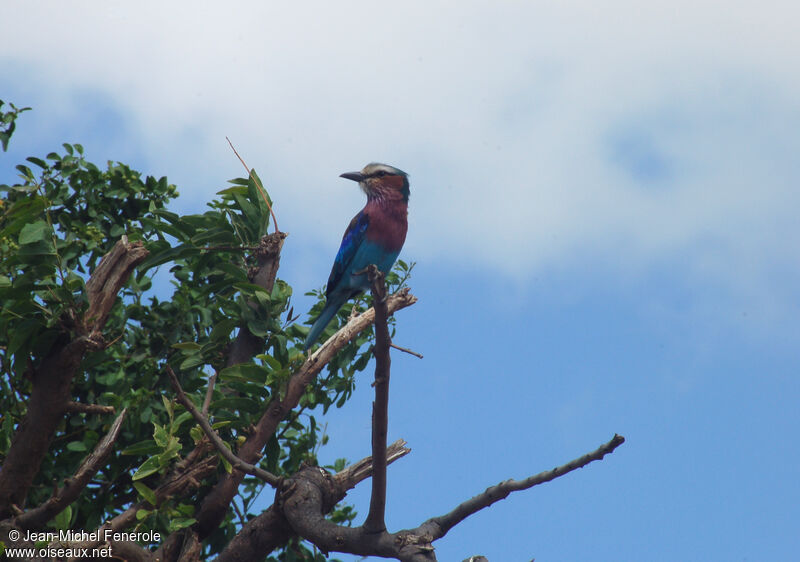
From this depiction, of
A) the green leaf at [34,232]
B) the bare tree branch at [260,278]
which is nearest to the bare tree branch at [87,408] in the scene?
the bare tree branch at [260,278]

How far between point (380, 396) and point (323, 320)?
7.76 ft

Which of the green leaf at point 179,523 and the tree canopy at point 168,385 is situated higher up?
the tree canopy at point 168,385

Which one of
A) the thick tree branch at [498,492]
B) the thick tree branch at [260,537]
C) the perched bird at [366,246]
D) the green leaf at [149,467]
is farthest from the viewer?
the perched bird at [366,246]

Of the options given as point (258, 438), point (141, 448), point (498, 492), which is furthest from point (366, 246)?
point (498, 492)

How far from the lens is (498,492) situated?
457 cm

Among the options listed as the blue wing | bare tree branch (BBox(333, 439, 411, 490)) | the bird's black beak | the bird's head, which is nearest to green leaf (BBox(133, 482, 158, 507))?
bare tree branch (BBox(333, 439, 411, 490))

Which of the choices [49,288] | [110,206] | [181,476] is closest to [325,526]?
[181,476]

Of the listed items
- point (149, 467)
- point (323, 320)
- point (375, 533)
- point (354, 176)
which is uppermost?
point (354, 176)

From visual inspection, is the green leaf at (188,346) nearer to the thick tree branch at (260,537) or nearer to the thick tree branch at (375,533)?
the thick tree branch at (375,533)

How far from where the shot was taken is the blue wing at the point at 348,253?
6828mm

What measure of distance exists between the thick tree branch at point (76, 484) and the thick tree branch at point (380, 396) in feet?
6.95

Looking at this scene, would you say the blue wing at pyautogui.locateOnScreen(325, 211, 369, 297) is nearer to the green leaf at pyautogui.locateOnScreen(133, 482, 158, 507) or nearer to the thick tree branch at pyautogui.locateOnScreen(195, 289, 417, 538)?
the thick tree branch at pyautogui.locateOnScreen(195, 289, 417, 538)

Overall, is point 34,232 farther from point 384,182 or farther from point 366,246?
point 384,182

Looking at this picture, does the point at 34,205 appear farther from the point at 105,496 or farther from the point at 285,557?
the point at 285,557
